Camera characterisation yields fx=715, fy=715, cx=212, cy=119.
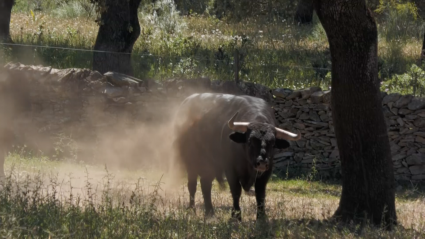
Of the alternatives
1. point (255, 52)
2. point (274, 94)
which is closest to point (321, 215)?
point (274, 94)

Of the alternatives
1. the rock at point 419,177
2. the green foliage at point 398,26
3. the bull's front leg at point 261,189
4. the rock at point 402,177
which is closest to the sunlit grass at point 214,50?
the green foliage at point 398,26

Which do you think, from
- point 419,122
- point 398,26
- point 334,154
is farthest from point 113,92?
point 398,26

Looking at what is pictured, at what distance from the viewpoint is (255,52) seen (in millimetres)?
21891

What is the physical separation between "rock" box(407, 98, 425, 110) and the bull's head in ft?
18.6

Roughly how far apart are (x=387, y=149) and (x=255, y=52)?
12864 mm

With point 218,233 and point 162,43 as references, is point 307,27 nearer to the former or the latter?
point 162,43

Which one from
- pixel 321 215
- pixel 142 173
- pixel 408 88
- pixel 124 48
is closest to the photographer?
pixel 321 215

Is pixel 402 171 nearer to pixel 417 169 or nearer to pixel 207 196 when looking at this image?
pixel 417 169

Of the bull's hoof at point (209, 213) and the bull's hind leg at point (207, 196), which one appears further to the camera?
the bull's hind leg at point (207, 196)

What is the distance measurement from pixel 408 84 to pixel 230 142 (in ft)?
25.5

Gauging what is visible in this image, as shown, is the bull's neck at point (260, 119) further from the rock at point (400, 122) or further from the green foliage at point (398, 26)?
the green foliage at point (398, 26)

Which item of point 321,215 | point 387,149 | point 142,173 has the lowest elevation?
point 142,173

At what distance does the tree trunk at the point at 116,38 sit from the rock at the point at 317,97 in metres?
4.63

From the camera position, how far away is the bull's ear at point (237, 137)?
30.9ft
